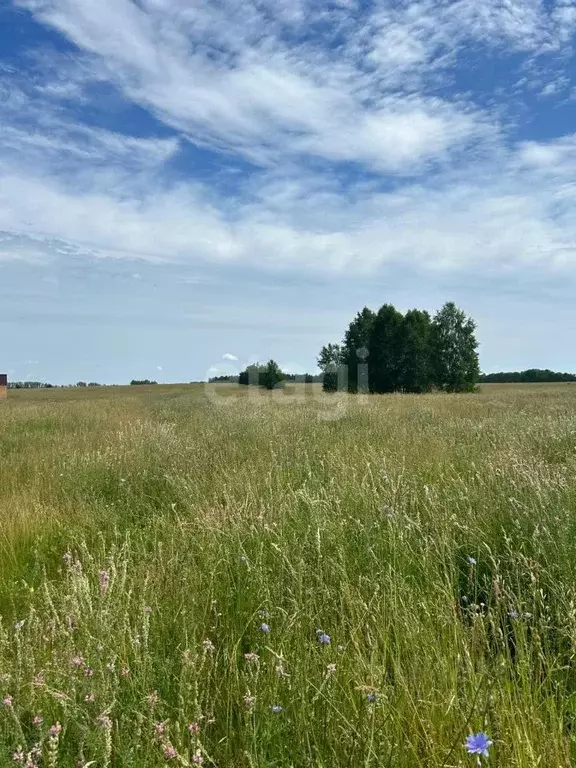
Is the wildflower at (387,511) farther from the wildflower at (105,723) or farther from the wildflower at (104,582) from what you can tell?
the wildflower at (105,723)

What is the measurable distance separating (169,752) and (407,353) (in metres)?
51.0

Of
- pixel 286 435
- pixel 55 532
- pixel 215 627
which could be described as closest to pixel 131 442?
pixel 286 435

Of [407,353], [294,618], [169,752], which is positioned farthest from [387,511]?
[407,353]

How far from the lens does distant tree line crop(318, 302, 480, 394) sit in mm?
50969

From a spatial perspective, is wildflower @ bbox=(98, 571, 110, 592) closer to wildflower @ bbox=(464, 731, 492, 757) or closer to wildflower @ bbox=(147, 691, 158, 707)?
wildflower @ bbox=(147, 691, 158, 707)

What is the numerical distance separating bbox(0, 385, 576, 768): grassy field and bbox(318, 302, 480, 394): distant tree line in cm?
4494

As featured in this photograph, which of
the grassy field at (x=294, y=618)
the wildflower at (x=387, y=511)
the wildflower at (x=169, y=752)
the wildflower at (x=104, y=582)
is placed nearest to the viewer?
→ the wildflower at (x=169, y=752)

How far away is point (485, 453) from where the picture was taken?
5270mm

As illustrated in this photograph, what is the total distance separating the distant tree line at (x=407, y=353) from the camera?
5097cm

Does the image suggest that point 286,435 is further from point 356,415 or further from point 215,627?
point 215,627

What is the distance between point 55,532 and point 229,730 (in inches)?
117

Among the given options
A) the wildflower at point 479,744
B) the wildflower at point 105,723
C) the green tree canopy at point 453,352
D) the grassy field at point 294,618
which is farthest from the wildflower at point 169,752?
the green tree canopy at point 453,352

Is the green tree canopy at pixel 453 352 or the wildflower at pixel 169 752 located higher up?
the green tree canopy at pixel 453 352

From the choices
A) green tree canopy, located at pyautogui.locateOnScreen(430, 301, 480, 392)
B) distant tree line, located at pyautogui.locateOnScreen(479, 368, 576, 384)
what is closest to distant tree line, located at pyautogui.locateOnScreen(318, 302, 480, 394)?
green tree canopy, located at pyautogui.locateOnScreen(430, 301, 480, 392)
